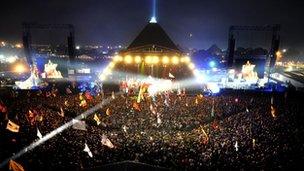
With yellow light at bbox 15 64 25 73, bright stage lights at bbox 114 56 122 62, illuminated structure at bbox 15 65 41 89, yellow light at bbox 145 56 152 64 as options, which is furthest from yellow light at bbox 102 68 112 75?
yellow light at bbox 15 64 25 73

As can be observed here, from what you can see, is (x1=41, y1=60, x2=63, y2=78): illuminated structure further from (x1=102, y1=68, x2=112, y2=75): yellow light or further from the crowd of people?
the crowd of people

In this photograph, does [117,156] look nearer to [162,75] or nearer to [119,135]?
[119,135]

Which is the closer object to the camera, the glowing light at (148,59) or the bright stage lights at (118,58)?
the glowing light at (148,59)

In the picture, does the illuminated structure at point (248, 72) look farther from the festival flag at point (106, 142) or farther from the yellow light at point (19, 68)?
the yellow light at point (19, 68)

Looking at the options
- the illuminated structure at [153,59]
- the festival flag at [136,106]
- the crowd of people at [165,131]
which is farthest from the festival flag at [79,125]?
the illuminated structure at [153,59]

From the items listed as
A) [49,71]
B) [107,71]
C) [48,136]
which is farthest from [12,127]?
[49,71]

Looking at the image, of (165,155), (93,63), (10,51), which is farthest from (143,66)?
(10,51)

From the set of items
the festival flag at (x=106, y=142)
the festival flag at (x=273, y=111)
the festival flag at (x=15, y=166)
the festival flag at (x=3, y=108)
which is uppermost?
the festival flag at (x=3, y=108)
